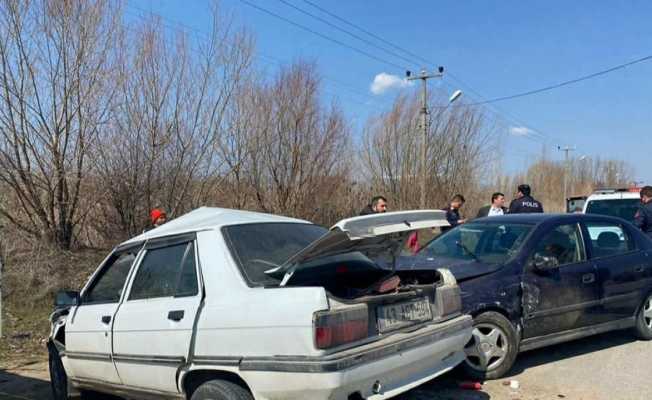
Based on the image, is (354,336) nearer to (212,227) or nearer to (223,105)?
(212,227)

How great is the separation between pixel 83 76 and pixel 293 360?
8.76 m

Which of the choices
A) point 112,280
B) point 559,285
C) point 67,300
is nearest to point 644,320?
point 559,285

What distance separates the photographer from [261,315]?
10.3 feet

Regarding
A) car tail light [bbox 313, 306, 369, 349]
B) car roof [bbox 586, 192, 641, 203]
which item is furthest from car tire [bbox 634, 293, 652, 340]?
car roof [bbox 586, 192, 641, 203]

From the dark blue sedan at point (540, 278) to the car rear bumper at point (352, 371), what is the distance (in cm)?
149

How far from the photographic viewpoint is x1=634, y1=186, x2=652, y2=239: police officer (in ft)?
28.2

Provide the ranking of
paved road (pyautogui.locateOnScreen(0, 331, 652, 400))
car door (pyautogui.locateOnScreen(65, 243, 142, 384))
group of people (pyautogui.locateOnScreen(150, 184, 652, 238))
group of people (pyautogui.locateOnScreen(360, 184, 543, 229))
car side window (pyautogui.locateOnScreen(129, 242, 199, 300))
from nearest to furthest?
car side window (pyautogui.locateOnScreen(129, 242, 199, 300)) → car door (pyautogui.locateOnScreen(65, 243, 142, 384)) → paved road (pyautogui.locateOnScreen(0, 331, 652, 400)) → group of people (pyautogui.locateOnScreen(150, 184, 652, 238)) → group of people (pyautogui.locateOnScreen(360, 184, 543, 229))

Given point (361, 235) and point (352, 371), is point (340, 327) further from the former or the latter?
point (361, 235)

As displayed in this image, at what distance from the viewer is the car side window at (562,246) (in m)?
5.42

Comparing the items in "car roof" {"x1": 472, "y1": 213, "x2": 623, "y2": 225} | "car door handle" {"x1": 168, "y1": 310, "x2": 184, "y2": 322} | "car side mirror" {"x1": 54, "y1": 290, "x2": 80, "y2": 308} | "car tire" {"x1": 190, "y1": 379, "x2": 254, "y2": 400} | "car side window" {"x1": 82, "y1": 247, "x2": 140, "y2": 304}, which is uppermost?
"car roof" {"x1": 472, "y1": 213, "x2": 623, "y2": 225}

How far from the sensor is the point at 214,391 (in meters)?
3.25

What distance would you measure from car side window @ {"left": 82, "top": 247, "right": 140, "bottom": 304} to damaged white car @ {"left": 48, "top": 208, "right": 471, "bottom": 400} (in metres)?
0.01

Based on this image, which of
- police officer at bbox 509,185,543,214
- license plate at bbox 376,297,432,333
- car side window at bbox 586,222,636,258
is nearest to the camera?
license plate at bbox 376,297,432,333

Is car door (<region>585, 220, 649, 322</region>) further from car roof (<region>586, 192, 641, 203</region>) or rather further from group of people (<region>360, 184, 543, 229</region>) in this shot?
car roof (<region>586, 192, 641, 203</region>)
